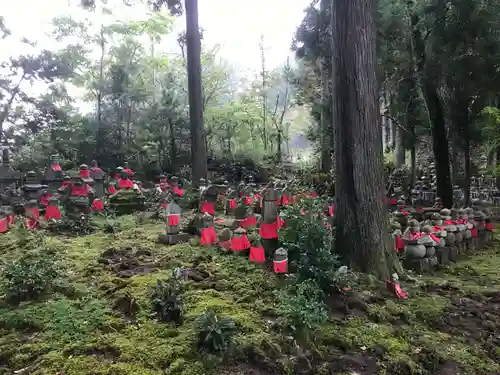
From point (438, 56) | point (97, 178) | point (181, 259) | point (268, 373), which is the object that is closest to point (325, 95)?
point (438, 56)

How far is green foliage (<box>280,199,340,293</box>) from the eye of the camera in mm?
3566

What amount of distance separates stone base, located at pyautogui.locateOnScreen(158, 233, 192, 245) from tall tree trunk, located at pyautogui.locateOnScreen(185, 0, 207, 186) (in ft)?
14.5

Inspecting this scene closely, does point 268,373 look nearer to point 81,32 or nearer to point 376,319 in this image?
point 376,319

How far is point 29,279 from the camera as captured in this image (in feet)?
11.2

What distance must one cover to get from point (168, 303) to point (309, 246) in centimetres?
135

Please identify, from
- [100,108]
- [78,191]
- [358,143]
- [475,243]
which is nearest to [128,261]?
[358,143]

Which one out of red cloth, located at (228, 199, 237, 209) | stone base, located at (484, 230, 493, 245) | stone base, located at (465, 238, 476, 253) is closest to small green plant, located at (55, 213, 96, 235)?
red cloth, located at (228, 199, 237, 209)

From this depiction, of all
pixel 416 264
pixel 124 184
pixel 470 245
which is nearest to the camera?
pixel 416 264

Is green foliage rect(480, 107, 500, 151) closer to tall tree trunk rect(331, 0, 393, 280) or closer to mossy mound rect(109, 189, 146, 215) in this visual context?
tall tree trunk rect(331, 0, 393, 280)

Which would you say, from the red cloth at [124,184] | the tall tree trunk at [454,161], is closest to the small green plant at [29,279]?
the red cloth at [124,184]

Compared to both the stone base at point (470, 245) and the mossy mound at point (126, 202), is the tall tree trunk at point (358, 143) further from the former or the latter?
the mossy mound at point (126, 202)

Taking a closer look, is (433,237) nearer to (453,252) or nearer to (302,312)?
(453,252)

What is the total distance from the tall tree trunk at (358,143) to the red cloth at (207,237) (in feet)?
4.96

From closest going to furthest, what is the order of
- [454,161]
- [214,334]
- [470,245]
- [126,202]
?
[214,334] < [470,245] < [126,202] < [454,161]
